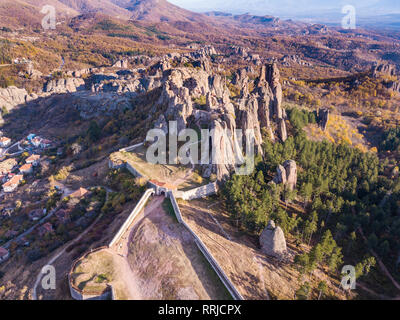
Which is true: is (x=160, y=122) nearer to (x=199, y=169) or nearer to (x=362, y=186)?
(x=199, y=169)

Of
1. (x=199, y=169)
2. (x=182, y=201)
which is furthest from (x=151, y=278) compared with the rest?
(x=199, y=169)

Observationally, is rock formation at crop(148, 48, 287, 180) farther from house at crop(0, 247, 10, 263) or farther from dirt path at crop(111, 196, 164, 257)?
house at crop(0, 247, 10, 263)

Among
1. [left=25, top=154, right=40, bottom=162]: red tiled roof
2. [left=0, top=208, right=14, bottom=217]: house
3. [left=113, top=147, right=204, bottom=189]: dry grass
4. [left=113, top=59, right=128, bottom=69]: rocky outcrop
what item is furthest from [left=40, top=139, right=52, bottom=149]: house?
[left=113, top=59, right=128, bottom=69]: rocky outcrop

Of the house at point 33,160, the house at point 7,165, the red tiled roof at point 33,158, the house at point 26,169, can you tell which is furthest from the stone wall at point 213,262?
the house at point 7,165

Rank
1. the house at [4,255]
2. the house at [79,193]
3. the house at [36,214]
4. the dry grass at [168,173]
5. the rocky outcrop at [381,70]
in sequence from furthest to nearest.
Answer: the rocky outcrop at [381,70]
the house at [36,214]
the house at [79,193]
the dry grass at [168,173]
the house at [4,255]

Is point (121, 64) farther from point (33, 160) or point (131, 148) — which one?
point (131, 148)

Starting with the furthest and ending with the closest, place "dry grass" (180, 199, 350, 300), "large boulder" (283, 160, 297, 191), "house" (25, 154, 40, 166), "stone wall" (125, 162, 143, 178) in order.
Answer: "house" (25, 154, 40, 166)
"large boulder" (283, 160, 297, 191)
"stone wall" (125, 162, 143, 178)
"dry grass" (180, 199, 350, 300)

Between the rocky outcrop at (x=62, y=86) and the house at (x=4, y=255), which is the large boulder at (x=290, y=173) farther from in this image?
the rocky outcrop at (x=62, y=86)
